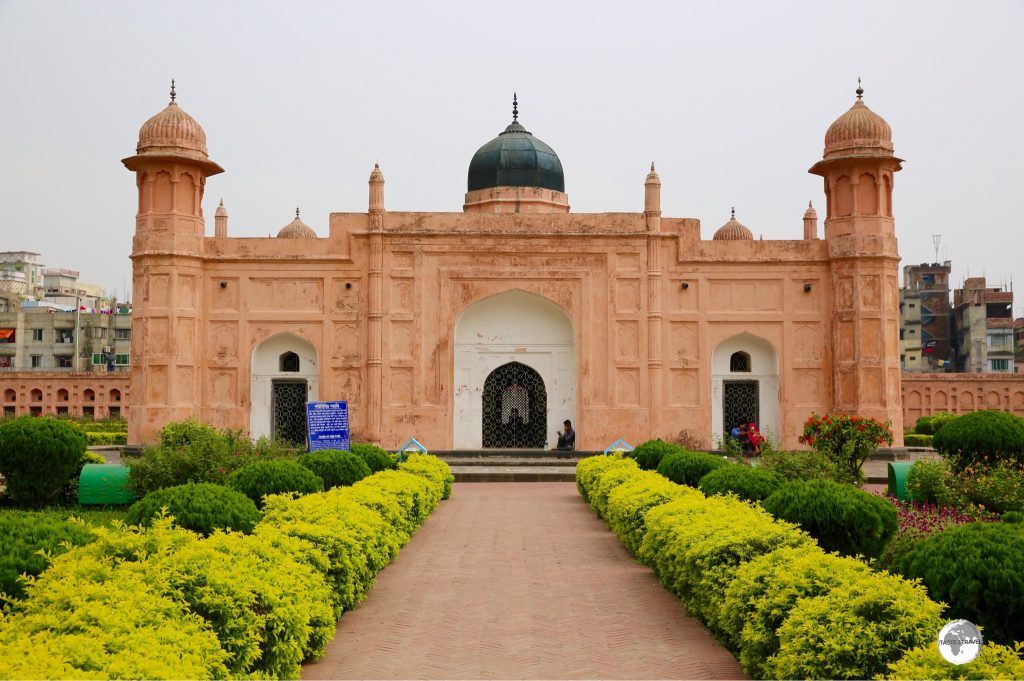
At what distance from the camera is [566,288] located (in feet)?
68.7

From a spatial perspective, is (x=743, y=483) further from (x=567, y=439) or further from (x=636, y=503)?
(x=567, y=439)

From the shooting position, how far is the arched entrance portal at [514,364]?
21.3m

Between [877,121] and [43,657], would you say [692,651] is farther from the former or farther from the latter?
[877,121]

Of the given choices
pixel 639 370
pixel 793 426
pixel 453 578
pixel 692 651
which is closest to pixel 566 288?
pixel 639 370

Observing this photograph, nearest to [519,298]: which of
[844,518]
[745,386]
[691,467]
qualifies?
[745,386]

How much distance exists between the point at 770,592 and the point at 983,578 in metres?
1.08

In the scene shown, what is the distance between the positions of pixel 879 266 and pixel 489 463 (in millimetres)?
8991

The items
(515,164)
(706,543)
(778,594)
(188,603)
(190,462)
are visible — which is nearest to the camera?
(188,603)

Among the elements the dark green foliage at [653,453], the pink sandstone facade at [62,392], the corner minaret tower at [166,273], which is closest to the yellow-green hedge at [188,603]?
the dark green foliage at [653,453]

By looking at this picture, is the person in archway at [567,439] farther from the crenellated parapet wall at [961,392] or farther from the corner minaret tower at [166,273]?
the crenellated parapet wall at [961,392]

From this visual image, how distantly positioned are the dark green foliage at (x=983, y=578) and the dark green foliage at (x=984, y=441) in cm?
731

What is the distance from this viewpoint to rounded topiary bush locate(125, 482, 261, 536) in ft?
23.4

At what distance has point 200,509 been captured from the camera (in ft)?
23.9

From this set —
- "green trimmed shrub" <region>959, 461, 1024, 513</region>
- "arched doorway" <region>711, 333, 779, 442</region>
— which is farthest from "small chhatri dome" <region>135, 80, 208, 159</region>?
"green trimmed shrub" <region>959, 461, 1024, 513</region>
